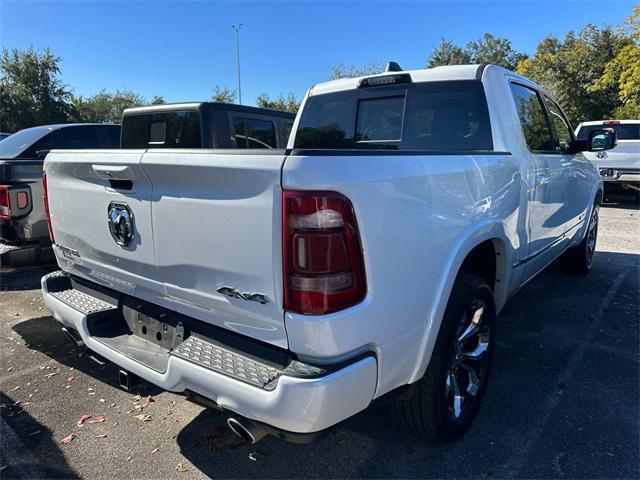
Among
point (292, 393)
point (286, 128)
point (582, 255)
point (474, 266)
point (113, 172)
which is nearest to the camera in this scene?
point (292, 393)

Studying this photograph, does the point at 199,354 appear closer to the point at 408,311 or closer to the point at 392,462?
the point at 408,311

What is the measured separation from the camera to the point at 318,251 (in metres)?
1.70

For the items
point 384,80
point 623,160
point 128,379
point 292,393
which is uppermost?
point 384,80

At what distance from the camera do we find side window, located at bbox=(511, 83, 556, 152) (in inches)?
136

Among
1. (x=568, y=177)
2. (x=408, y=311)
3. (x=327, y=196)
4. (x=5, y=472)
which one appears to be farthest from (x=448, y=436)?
(x=568, y=177)

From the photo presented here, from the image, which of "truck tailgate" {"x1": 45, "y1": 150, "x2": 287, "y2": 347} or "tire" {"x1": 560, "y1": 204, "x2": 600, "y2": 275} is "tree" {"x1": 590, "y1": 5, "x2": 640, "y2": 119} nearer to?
"tire" {"x1": 560, "y1": 204, "x2": 600, "y2": 275}

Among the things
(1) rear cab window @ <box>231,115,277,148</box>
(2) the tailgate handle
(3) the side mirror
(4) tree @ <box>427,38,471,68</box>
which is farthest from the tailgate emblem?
(4) tree @ <box>427,38,471,68</box>

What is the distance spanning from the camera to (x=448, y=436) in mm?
2516

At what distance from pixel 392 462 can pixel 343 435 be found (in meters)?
0.34

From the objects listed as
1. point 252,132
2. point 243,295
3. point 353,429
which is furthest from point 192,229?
point 252,132

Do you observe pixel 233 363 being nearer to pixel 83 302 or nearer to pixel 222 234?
pixel 222 234

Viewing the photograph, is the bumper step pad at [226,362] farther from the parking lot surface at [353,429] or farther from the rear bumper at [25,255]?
the rear bumper at [25,255]

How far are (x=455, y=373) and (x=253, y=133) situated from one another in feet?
9.33

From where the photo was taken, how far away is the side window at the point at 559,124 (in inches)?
165
